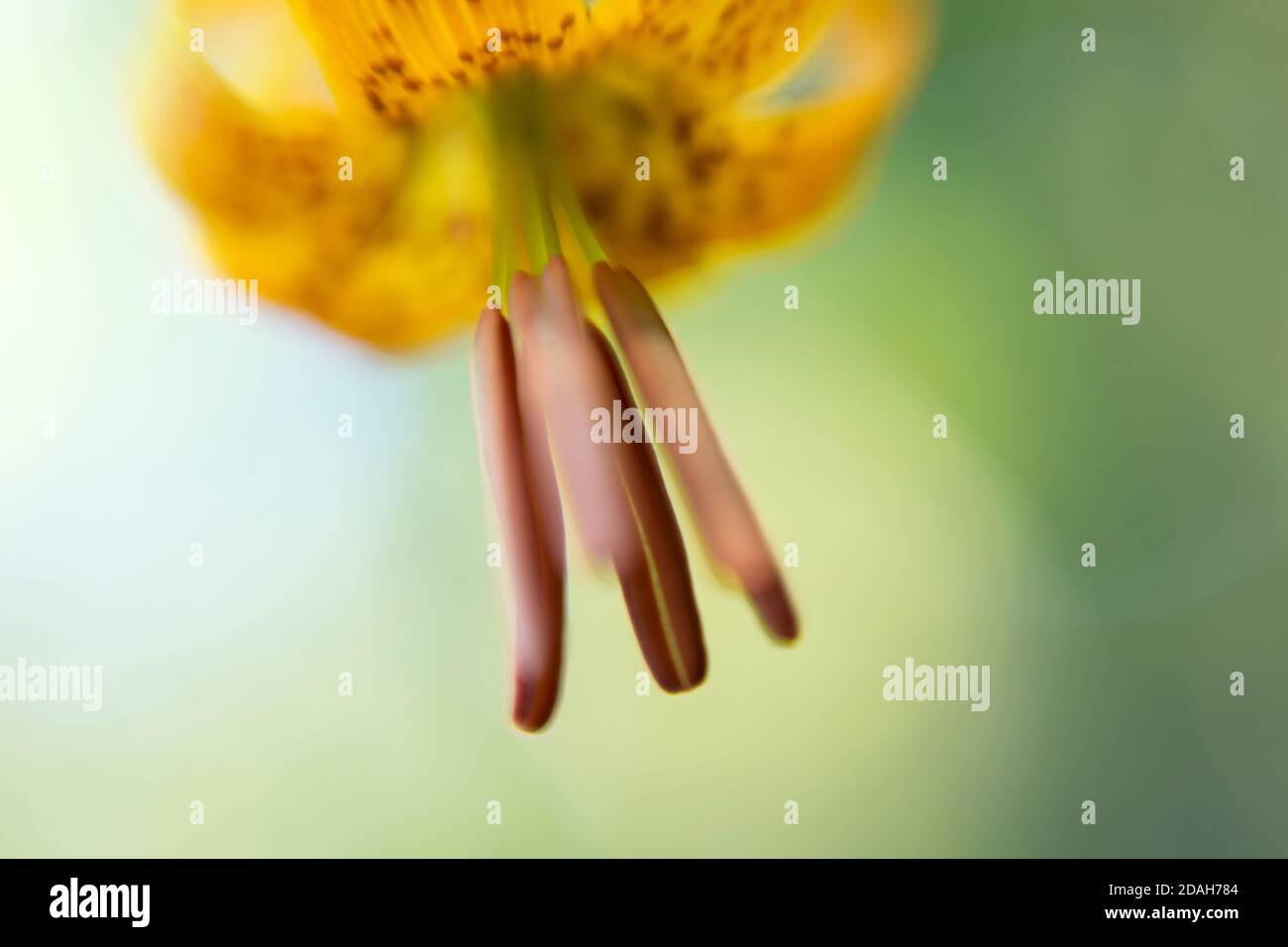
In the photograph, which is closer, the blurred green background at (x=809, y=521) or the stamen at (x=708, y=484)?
the stamen at (x=708, y=484)

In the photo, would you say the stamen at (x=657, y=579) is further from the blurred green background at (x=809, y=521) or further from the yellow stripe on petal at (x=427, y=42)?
the yellow stripe on petal at (x=427, y=42)

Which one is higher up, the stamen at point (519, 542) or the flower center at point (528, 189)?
the flower center at point (528, 189)

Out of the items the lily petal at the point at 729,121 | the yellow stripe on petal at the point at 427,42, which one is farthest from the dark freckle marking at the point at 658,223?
the yellow stripe on petal at the point at 427,42

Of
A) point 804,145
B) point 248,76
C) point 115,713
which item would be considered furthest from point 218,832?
point 804,145
